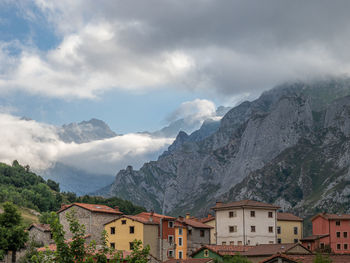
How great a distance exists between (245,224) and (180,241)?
13.2 meters

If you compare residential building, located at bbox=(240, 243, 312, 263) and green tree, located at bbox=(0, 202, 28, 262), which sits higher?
green tree, located at bbox=(0, 202, 28, 262)

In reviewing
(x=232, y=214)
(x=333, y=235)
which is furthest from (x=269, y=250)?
(x=333, y=235)

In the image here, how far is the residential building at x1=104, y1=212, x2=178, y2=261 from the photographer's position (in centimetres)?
9438

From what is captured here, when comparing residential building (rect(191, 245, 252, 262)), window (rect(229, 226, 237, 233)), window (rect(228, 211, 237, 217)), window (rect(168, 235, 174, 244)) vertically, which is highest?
window (rect(228, 211, 237, 217))

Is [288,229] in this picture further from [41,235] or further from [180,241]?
[41,235]

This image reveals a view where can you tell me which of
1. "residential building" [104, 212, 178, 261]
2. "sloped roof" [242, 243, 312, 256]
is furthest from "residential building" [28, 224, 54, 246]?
"sloped roof" [242, 243, 312, 256]

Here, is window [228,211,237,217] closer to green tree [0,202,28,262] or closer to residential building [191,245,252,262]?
residential building [191,245,252,262]

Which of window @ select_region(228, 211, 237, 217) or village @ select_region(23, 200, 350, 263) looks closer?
village @ select_region(23, 200, 350, 263)

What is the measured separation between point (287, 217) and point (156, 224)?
37.3 m

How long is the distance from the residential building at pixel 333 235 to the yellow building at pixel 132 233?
34.5m

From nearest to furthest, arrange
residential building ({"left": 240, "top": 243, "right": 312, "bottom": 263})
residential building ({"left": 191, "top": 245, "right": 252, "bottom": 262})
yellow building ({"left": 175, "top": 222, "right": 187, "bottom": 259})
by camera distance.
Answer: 1. residential building ({"left": 240, "top": 243, "right": 312, "bottom": 263})
2. residential building ({"left": 191, "top": 245, "right": 252, "bottom": 262})
3. yellow building ({"left": 175, "top": 222, "right": 187, "bottom": 259})

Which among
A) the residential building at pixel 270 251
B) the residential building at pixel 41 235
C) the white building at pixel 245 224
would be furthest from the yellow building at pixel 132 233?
the residential building at pixel 270 251

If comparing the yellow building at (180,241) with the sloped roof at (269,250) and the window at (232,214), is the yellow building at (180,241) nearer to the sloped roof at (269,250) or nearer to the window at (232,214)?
the window at (232,214)

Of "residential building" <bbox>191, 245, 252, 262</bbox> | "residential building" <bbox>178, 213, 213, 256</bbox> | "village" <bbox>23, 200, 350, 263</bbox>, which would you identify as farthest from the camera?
"residential building" <bbox>178, 213, 213, 256</bbox>
